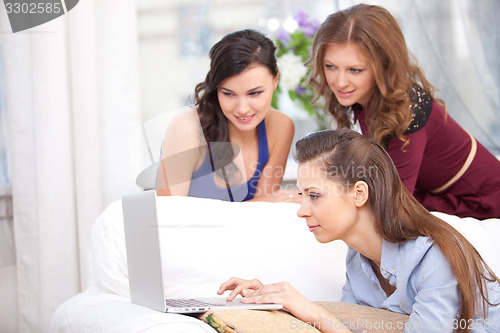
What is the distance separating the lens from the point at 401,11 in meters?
2.67

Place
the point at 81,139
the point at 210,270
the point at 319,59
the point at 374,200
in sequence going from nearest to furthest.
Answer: the point at 374,200 → the point at 210,270 → the point at 319,59 → the point at 81,139

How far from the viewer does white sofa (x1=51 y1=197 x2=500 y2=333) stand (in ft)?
4.79

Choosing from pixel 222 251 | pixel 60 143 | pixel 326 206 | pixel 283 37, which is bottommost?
pixel 222 251

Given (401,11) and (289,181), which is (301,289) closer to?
(289,181)

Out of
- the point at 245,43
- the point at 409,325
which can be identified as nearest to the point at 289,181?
the point at 245,43

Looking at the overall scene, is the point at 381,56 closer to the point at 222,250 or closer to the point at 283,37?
the point at 222,250

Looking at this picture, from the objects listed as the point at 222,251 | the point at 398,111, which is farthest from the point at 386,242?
the point at 398,111

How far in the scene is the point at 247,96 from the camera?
1821 mm

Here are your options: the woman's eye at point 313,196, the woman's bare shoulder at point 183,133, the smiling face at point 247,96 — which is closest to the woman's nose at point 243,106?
the smiling face at point 247,96

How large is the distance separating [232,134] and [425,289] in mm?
1039

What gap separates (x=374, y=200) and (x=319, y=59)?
741mm

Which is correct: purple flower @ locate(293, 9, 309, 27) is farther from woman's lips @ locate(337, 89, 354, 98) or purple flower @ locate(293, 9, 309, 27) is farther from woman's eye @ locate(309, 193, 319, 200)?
woman's eye @ locate(309, 193, 319, 200)

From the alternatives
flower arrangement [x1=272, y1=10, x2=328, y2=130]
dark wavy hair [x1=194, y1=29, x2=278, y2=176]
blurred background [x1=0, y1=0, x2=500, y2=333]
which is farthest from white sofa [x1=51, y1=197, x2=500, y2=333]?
flower arrangement [x1=272, y1=10, x2=328, y2=130]

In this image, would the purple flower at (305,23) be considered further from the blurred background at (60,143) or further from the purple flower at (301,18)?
the blurred background at (60,143)
